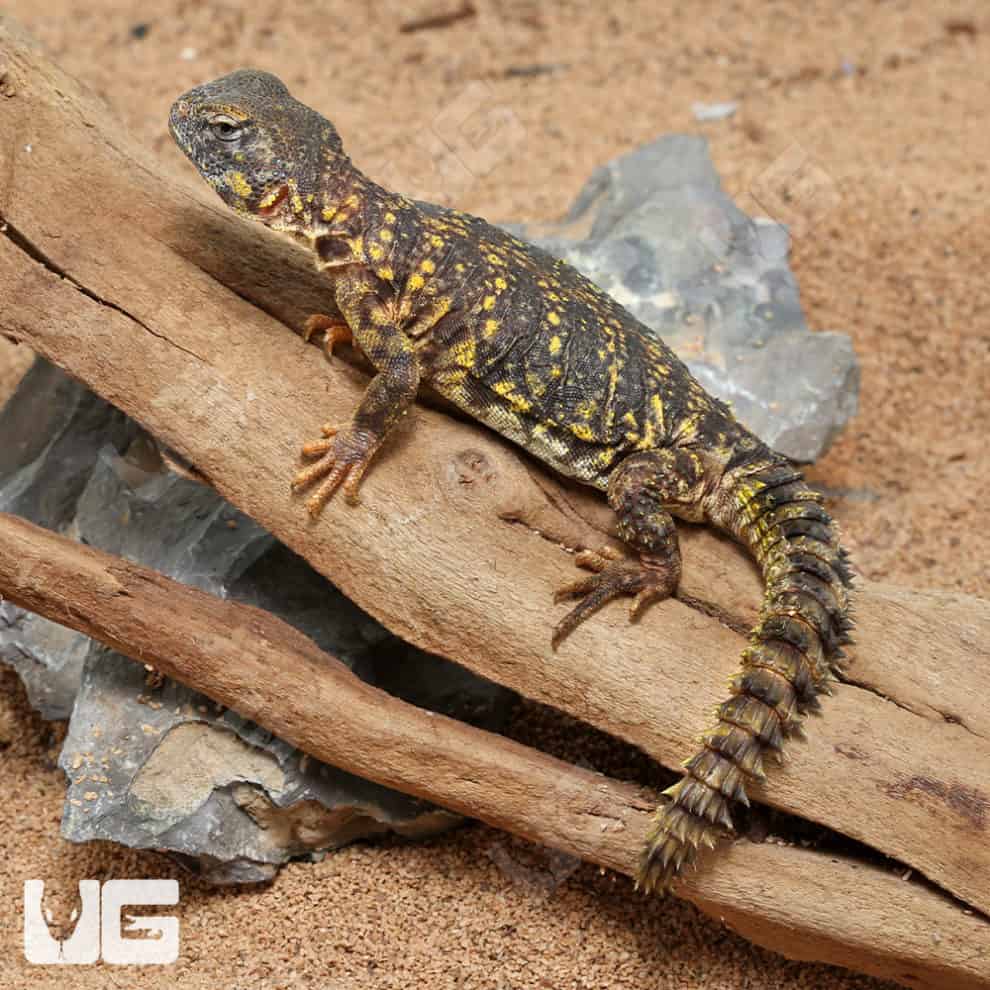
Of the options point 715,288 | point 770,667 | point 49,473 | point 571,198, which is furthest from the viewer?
point 571,198

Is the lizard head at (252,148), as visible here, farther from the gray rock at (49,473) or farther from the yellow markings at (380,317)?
the gray rock at (49,473)

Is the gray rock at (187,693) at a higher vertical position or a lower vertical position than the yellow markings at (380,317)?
lower

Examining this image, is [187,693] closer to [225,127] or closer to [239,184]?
[239,184]

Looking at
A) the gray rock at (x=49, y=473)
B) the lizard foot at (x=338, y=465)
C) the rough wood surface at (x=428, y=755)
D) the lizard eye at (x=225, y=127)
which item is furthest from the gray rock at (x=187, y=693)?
the lizard eye at (x=225, y=127)

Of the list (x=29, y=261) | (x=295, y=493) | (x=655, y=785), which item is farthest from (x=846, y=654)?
(x=29, y=261)

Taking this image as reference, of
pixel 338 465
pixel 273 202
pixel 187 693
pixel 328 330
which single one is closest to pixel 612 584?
pixel 338 465

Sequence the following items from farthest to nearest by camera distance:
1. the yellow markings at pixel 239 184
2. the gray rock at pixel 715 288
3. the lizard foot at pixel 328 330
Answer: the gray rock at pixel 715 288 → the lizard foot at pixel 328 330 → the yellow markings at pixel 239 184

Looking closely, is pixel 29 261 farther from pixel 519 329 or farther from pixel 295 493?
pixel 519 329

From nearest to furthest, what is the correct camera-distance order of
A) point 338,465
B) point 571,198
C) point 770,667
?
point 770,667
point 338,465
point 571,198
